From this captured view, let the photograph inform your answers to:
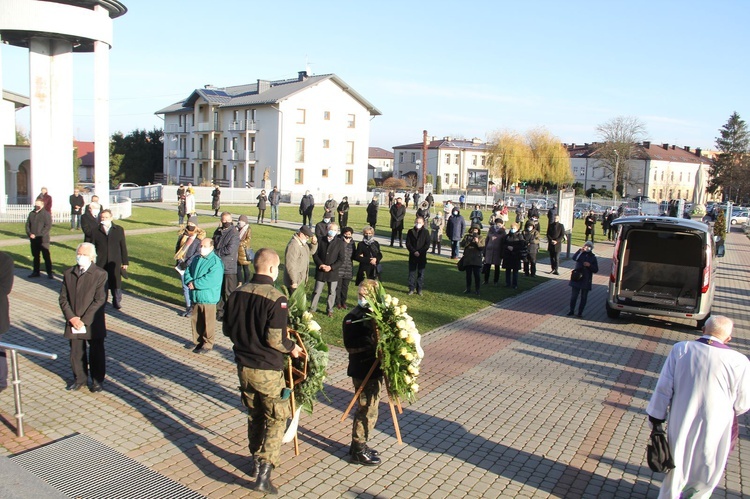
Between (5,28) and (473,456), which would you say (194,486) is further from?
(5,28)

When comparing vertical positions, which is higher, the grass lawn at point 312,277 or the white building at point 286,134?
the white building at point 286,134

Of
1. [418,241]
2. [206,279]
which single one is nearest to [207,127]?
[418,241]

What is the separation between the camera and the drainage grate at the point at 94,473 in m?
5.21

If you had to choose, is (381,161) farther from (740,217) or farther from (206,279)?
(206,279)

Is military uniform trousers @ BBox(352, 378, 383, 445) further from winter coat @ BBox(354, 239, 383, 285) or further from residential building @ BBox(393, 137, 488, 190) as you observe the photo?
residential building @ BBox(393, 137, 488, 190)

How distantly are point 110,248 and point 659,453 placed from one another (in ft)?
30.8

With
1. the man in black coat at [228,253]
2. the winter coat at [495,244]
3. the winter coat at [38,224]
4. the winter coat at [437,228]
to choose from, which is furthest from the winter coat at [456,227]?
the winter coat at [38,224]

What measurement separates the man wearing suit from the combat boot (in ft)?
11.1

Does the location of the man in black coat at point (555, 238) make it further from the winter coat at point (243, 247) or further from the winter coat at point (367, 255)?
the winter coat at point (243, 247)

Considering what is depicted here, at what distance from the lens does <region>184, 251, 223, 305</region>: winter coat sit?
9164 millimetres

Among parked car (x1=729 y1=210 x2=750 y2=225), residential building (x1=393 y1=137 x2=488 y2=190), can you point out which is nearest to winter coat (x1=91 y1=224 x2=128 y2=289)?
parked car (x1=729 y1=210 x2=750 y2=225)

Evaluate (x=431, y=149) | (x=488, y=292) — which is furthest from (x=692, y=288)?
(x=431, y=149)

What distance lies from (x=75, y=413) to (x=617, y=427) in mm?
5980

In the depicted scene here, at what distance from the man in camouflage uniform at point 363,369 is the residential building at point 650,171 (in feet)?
252
